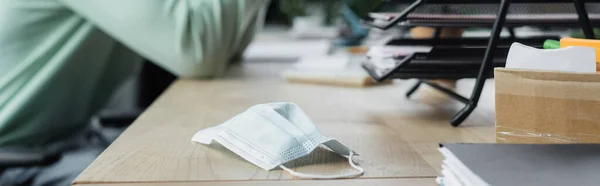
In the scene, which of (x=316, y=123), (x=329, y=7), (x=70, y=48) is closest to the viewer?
(x=316, y=123)

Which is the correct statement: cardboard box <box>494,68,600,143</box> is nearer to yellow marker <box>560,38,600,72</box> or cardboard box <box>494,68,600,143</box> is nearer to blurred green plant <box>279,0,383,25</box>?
yellow marker <box>560,38,600,72</box>

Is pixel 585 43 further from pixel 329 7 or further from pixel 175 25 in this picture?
pixel 329 7

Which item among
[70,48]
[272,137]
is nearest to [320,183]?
[272,137]

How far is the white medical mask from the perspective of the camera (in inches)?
22.7

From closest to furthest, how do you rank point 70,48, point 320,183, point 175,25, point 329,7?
1. point 320,183
2. point 175,25
3. point 70,48
4. point 329,7

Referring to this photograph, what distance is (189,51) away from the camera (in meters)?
1.10

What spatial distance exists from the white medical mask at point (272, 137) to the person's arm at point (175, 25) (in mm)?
430

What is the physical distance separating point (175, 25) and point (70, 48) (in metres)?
0.23

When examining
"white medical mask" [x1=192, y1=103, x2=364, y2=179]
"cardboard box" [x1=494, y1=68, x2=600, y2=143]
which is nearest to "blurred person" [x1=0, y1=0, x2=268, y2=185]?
"white medical mask" [x1=192, y1=103, x2=364, y2=179]

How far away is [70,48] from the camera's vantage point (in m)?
1.14

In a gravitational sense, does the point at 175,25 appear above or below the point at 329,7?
above

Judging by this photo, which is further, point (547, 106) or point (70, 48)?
point (70, 48)

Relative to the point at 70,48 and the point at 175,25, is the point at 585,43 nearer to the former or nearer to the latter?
the point at 175,25

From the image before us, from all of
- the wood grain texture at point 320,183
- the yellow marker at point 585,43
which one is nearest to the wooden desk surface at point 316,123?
the wood grain texture at point 320,183
